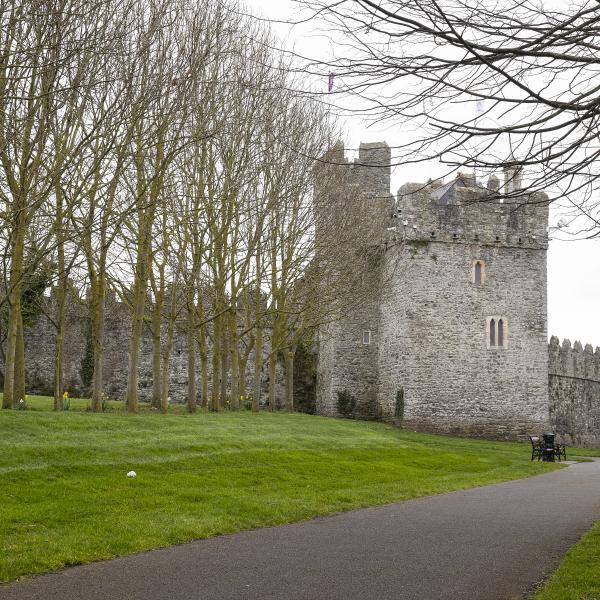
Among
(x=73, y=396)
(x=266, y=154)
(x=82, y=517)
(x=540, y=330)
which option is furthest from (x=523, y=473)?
(x=73, y=396)

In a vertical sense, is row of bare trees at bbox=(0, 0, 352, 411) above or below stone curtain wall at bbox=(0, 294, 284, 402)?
above

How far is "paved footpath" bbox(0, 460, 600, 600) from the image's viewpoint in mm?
7059

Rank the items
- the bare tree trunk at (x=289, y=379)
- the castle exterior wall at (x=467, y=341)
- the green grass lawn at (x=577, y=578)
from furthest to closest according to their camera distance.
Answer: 1. the castle exterior wall at (x=467, y=341)
2. the bare tree trunk at (x=289, y=379)
3. the green grass lawn at (x=577, y=578)

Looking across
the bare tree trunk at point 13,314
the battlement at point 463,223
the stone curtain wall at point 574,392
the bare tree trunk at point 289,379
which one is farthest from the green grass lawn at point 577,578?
the stone curtain wall at point 574,392

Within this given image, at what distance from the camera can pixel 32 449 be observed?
535 inches

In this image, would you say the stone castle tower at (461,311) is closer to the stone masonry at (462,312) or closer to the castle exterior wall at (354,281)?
the stone masonry at (462,312)

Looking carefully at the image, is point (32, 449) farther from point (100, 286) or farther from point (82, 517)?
point (100, 286)

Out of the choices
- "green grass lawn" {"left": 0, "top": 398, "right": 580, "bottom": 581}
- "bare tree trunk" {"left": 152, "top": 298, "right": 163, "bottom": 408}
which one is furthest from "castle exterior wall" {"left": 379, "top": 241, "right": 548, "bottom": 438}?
"bare tree trunk" {"left": 152, "top": 298, "right": 163, "bottom": 408}

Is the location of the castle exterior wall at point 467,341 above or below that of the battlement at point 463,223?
below

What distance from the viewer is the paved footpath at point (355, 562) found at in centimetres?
706

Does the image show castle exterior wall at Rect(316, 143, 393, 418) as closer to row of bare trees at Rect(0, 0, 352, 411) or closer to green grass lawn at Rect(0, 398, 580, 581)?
row of bare trees at Rect(0, 0, 352, 411)

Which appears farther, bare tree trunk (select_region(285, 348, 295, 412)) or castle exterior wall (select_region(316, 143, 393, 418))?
bare tree trunk (select_region(285, 348, 295, 412))

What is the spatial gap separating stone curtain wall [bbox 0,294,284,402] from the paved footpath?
2593 cm

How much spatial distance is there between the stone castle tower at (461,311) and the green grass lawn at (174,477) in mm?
10465
